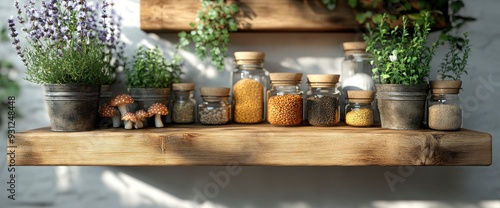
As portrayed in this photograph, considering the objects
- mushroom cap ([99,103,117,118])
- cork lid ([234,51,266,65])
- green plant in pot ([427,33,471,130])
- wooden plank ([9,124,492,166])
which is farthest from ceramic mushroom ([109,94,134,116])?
green plant in pot ([427,33,471,130])

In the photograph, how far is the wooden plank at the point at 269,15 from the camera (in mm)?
1542

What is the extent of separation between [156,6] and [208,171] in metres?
0.67

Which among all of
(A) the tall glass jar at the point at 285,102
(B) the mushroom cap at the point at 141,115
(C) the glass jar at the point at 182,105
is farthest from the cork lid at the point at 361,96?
(B) the mushroom cap at the point at 141,115

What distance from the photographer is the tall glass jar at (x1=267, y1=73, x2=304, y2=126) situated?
1392 mm

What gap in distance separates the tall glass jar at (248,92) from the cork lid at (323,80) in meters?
0.20

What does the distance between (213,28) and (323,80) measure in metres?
0.46

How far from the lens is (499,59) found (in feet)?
5.44

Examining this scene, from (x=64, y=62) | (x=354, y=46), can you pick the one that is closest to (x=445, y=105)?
(x=354, y=46)

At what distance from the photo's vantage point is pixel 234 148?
4.10ft

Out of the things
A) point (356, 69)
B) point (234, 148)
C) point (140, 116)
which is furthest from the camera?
point (356, 69)

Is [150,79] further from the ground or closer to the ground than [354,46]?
closer to the ground

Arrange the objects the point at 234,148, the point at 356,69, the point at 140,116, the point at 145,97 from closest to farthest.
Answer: the point at 234,148, the point at 140,116, the point at 145,97, the point at 356,69

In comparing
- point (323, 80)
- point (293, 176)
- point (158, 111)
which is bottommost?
point (293, 176)

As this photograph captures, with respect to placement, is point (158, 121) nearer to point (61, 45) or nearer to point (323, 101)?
point (61, 45)
